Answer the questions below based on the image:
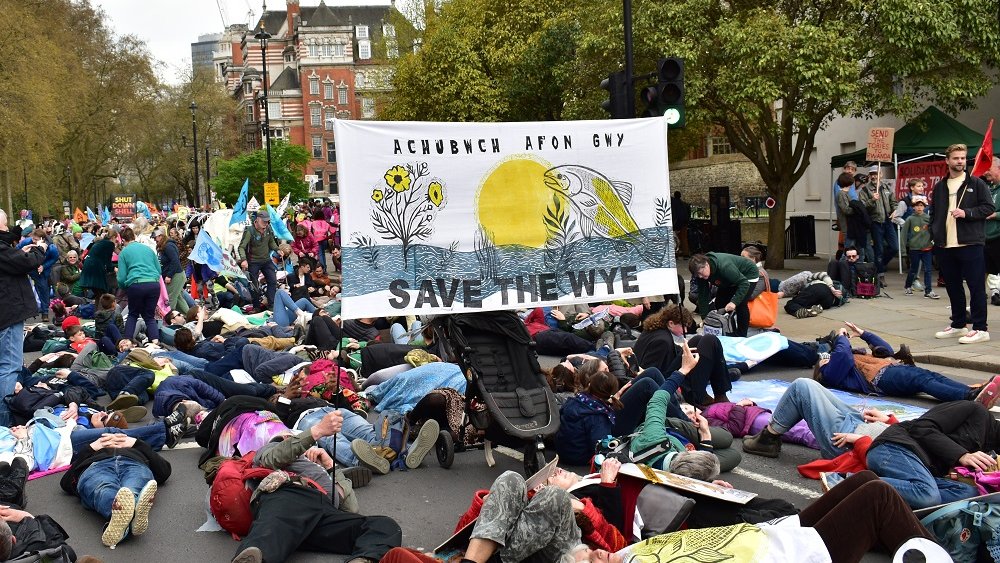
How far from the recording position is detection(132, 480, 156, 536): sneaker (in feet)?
20.9

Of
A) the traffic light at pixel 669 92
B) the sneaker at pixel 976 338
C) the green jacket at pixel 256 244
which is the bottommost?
the sneaker at pixel 976 338

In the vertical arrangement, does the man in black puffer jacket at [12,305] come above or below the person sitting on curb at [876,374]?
above

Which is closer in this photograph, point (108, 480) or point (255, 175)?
point (108, 480)

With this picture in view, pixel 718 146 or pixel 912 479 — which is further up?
pixel 718 146

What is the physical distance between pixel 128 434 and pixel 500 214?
351cm

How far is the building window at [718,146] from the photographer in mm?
43403

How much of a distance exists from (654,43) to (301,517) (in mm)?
16547

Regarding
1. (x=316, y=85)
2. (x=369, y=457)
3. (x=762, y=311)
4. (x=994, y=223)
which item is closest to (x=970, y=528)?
(x=369, y=457)

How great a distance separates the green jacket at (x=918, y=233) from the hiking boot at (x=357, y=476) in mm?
11619

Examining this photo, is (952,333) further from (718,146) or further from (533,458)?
(718,146)

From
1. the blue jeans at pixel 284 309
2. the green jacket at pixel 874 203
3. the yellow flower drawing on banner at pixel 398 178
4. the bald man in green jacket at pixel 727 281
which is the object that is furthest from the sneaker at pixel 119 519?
the green jacket at pixel 874 203

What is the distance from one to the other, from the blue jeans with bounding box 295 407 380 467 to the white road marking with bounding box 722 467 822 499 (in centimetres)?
288

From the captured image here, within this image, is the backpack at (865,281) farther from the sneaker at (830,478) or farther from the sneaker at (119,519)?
the sneaker at (119,519)

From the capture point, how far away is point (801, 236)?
24.6 m
